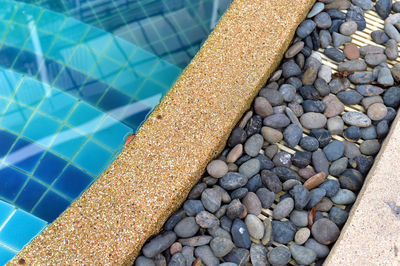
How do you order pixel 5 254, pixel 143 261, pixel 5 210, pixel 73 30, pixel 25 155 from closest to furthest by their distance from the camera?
pixel 143 261, pixel 5 254, pixel 5 210, pixel 25 155, pixel 73 30

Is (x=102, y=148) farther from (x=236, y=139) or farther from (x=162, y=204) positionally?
(x=236, y=139)

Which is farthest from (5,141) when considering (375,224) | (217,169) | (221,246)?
(375,224)

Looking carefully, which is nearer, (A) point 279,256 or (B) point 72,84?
(A) point 279,256

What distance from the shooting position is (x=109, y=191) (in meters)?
1.96

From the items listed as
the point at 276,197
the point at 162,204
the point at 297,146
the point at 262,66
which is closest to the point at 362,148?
the point at 297,146

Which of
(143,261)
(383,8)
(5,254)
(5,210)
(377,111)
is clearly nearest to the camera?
(143,261)

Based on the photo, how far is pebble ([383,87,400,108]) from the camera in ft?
7.77

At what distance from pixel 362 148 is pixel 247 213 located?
2.41 ft

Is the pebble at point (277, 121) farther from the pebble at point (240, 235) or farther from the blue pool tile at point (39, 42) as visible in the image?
the blue pool tile at point (39, 42)

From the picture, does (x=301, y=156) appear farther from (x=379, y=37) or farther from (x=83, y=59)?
(x=83, y=59)

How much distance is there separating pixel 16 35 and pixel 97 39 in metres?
0.48

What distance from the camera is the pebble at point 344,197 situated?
2080 mm

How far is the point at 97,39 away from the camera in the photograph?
8.29ft

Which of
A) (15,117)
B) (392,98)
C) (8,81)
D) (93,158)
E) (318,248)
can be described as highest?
(8,81)
